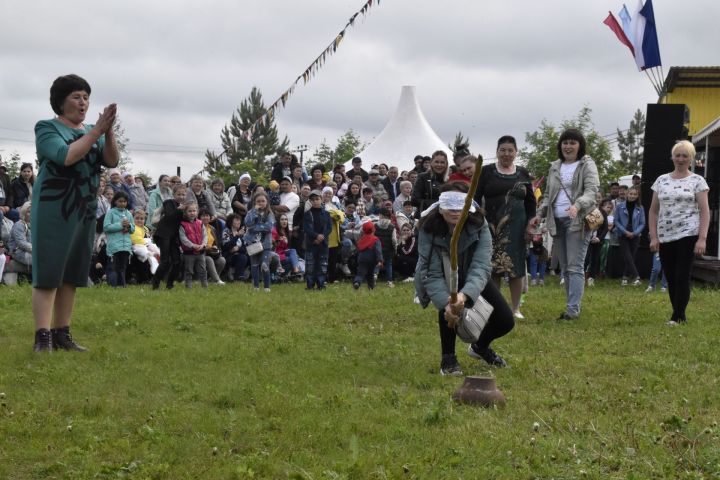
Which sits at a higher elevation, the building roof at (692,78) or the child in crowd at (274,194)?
the building roof at (692,78)

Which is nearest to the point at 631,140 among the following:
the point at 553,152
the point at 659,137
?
the point at 553,152

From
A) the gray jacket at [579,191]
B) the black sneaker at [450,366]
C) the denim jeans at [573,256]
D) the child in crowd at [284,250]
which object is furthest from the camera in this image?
the child in crowd at [284,250]

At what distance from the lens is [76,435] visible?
5977mm

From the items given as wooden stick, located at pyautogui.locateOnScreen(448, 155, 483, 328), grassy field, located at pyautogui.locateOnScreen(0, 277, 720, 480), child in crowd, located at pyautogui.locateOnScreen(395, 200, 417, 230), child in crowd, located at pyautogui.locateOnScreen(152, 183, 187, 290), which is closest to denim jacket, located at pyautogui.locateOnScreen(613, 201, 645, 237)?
child in crowd, located at pyautogui.locateOnScreen(395, 200, 417, 230)

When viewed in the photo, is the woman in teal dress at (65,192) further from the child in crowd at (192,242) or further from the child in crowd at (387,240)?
the child in crowd at (387,240)

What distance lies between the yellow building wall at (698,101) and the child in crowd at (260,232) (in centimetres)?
1387

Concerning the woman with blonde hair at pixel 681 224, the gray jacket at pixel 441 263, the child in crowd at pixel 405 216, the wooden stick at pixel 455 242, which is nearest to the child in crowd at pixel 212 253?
the child in crowd at pixel 405 216

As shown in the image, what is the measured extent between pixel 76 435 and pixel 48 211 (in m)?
2.84

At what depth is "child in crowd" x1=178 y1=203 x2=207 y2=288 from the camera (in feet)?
54.1

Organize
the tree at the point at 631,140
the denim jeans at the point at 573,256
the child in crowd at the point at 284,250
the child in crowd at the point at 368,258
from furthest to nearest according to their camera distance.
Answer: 1. the tree at the point at 631,140
2. the child in crowd at the point at 284,250
3. the child in crowd at the point at 368,258
4. the denim jeans at the point at 573,256

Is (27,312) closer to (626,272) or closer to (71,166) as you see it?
(71,166)

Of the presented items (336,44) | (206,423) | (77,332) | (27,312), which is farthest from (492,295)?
(336,44)

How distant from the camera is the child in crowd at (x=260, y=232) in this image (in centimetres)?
1675

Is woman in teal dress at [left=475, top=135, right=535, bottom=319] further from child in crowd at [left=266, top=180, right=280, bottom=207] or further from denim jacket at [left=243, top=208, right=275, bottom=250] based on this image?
child in crowd at [left=266, top=180, right=280, bottom=207]
